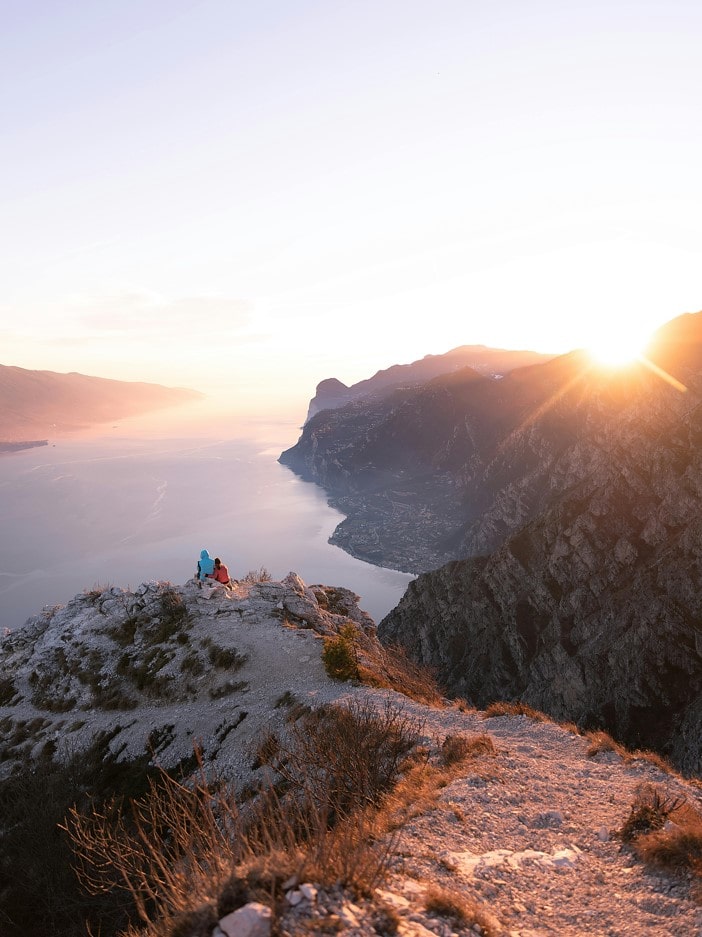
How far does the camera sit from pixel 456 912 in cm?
693

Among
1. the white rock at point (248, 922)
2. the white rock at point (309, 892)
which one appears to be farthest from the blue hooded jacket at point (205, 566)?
the white rock at point (248, 922)

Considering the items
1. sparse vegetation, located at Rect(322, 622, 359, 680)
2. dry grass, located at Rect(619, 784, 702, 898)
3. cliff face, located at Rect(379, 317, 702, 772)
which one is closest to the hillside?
dry grass, located at Rect(619, 784, 702, 898)

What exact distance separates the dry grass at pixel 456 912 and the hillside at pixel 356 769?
3 cm

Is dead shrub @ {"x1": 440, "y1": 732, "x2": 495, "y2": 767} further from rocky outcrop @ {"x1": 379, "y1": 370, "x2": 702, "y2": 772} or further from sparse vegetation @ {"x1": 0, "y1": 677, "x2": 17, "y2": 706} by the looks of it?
rocky outcrop @ {"x1": 379, "y1": 370, "x2": 702, "y2": 772}

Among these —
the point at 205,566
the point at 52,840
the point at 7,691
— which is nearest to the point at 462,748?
the point at 52,840

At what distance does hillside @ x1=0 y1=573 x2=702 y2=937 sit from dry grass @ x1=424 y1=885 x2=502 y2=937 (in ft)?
0.08

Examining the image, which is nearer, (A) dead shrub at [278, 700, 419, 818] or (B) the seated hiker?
(A) dead shrub at [278, 700, 419, 818]

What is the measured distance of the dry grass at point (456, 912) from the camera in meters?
6.83

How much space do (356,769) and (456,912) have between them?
159 inches

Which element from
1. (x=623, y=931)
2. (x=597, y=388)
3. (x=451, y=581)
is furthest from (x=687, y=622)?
(x=597, y=388)

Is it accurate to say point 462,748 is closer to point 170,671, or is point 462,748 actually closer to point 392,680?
point 392,680

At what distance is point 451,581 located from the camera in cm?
8762

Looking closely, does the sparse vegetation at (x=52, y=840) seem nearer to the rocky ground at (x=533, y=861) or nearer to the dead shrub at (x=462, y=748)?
the rocky ground at (x=533, y=861)

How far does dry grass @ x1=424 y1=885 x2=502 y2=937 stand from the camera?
6.83 m
